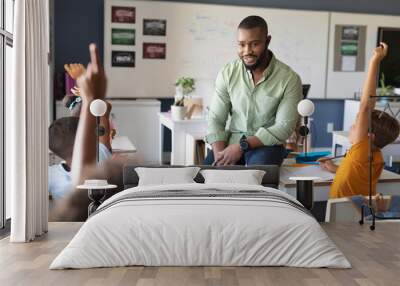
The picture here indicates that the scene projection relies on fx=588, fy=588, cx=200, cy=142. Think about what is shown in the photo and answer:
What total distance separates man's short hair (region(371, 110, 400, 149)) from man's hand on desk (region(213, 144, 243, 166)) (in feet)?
3.61

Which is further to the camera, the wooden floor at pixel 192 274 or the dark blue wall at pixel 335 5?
the dark blue wall at pixel 335 5

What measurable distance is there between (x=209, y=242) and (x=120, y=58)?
4.26m

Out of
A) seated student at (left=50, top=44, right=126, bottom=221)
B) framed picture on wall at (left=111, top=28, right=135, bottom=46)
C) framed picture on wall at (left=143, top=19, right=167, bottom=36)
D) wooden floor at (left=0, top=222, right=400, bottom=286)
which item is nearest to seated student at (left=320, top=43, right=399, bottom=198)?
wooden floor at (left=0, top=222, right=400, bottom=286)

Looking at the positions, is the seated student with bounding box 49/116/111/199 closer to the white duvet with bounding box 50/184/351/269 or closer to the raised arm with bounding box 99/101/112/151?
the raised arm with bounding box 99/101/112/151

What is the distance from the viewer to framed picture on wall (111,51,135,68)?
6.80 meters

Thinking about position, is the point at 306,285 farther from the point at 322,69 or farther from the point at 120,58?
the point at 322,69

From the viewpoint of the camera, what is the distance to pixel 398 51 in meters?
7.46

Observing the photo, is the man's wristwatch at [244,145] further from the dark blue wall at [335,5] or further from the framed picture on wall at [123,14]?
the dark blue wall at [335,5]

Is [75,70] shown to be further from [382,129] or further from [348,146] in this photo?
[382,129]

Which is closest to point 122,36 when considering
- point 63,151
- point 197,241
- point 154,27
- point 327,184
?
point 154,27

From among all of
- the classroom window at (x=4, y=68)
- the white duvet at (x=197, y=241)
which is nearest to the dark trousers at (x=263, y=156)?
the white duvet at (x=197, y=241)

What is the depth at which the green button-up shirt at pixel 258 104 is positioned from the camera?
4.37m

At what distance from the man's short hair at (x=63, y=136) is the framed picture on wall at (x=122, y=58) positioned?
6.91 ft

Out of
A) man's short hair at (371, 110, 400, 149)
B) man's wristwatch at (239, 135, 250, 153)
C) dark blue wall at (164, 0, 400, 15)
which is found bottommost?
man's wristwatch at (239, 135, 250, 153)
